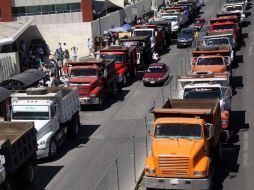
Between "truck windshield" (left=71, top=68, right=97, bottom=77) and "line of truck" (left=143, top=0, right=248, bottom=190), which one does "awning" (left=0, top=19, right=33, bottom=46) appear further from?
"line of truck" (left=143, top=0, right=248, bottom=190)

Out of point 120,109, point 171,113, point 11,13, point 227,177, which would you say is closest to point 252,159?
point 227,177

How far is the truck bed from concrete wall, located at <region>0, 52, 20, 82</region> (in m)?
16.7

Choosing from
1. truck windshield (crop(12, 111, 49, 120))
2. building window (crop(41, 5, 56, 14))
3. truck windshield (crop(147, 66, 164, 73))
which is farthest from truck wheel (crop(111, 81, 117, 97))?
building window (crop(41, 5, 56, 14))

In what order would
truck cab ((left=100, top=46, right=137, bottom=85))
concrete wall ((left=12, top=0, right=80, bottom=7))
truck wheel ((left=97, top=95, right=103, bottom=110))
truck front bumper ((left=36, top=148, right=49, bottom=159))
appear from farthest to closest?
concrete wall ((left=12, top=0, right=80, bottom=7)) < truck cab ((left=100, top=46, right=137, bottom=85)) < truck wheel ((left=97, top=95, right=103, bottom=110)) < truck front bumper ((left=36, top=148, right=49, bottom=159))

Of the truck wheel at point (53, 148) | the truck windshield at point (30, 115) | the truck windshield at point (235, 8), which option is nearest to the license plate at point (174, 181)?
the truck wheel at point (53, 148)

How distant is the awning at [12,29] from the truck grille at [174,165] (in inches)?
1053

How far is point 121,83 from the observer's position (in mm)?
40406

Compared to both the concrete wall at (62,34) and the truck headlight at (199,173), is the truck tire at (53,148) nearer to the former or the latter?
the truck headlight at (199,173)

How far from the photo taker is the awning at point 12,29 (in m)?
45.2

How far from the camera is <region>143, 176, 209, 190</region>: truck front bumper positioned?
771 inches

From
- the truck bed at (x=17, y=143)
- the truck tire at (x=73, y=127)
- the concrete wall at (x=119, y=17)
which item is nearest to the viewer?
the truck bed at (x=17, y=143)

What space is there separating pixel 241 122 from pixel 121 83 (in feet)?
41.9

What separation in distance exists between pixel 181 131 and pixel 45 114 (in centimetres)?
742

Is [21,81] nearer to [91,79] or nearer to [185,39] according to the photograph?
[91,79]
